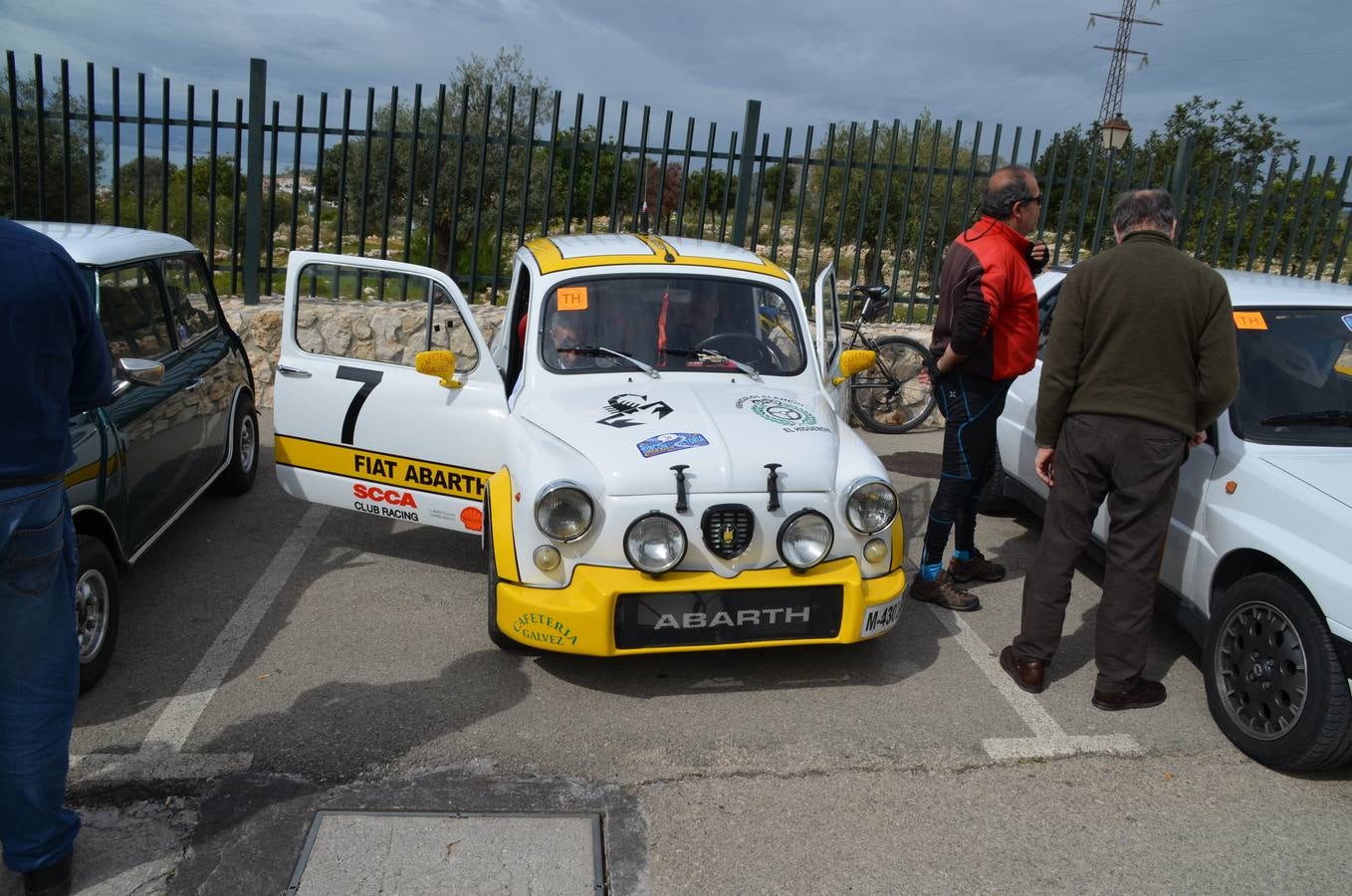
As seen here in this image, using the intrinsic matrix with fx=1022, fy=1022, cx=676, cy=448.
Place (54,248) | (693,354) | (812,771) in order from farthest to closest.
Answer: (693,354), (812,771), (54,248)

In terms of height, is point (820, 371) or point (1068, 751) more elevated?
point (820, 371)

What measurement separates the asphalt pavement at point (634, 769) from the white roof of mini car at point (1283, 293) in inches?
67.4

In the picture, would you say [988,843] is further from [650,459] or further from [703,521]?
[650,459]

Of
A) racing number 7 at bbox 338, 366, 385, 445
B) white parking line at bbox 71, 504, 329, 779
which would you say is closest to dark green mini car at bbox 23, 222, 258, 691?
white parking line at bbox 71, 504, 329, 779

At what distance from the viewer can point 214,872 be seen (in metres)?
3.08

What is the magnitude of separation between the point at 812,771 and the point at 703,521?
1033 millimetres

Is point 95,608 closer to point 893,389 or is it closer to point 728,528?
point 728,528

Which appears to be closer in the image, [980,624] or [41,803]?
[41,803]

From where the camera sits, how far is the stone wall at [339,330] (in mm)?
8930

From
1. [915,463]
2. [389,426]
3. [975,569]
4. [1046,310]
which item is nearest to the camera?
[389,426]

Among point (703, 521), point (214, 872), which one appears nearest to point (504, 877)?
point (214, 872)

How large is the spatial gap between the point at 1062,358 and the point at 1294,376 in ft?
4.02

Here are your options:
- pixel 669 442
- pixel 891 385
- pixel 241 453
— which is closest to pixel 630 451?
pixel 669 442

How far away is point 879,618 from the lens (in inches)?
170
